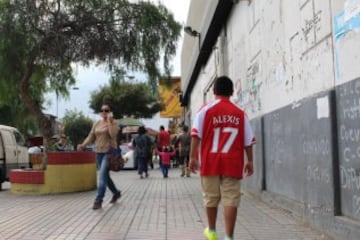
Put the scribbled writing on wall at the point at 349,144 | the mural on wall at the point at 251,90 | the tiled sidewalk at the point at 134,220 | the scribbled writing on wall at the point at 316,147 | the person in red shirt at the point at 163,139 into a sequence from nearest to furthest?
the scribbled writing on wall at the point at 349,144, the scribbled writing on wall at the point at 316,147, the tiled sidewalk at the point at 134,220, the mural on wall at the point at 251,90, the person in red shirt at the point at 163,139

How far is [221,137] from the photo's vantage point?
679 centimetres

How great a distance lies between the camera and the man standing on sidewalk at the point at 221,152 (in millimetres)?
6762

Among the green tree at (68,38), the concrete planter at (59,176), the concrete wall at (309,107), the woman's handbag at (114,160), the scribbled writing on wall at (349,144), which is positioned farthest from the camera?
the green tree at (68,38)

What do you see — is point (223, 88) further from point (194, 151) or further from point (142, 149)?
point (142, 149)

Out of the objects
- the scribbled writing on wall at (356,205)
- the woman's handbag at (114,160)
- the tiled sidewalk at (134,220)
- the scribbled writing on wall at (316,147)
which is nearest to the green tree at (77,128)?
the tiled sidewalk at (134,220)

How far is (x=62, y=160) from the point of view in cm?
1473

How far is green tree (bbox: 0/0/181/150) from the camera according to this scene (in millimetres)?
17125

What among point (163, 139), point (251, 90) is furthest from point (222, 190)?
point (163, 139)

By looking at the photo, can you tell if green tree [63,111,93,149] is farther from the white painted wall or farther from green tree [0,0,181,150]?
the white painted wall

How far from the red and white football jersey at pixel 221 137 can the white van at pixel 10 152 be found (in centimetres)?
1225

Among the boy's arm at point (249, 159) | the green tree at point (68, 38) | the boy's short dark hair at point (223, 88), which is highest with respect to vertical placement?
the green tree at point (68, 38)

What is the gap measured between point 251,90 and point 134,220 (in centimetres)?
525

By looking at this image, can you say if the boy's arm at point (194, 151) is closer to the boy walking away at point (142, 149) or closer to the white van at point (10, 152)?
the white van at point (10, 152)

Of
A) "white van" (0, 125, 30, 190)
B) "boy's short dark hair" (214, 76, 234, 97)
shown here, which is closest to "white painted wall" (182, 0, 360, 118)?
"boy's short dark hair" (214, 76, 234, 97)
